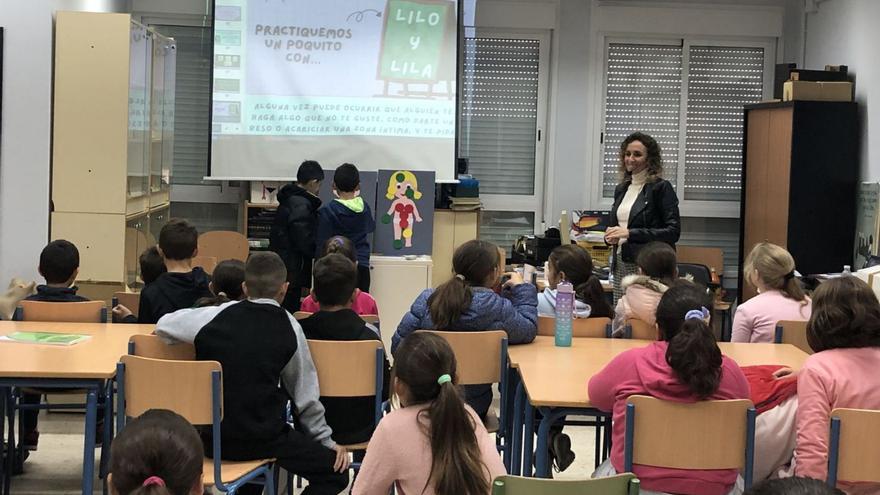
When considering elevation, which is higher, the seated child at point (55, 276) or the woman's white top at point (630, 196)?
the woman's white top at point (630, 196)

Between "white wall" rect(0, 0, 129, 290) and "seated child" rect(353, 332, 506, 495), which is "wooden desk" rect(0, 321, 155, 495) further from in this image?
"white wall" rect(0, 0, 129, 290)

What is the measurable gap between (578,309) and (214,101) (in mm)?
4158

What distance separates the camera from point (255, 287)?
3.50 m

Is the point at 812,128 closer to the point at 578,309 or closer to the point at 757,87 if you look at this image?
the point at 757,87

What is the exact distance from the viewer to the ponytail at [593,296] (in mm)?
4750

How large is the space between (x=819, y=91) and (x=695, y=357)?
4799 mm

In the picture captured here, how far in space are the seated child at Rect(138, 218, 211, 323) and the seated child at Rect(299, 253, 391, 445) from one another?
2.87 ft

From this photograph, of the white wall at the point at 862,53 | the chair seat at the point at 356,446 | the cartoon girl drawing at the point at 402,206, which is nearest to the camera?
the chair seat at the point at 356,446

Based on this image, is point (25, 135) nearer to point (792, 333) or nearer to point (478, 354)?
point (478, 354)

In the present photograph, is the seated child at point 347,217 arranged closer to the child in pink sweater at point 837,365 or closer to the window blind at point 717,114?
the window blind at point 717,114

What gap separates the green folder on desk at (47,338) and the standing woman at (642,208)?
285 cm

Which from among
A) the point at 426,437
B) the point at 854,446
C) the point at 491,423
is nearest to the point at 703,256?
the point at 491,423

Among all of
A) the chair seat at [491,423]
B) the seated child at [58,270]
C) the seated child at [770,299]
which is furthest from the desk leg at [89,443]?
the seated child at [770,299]

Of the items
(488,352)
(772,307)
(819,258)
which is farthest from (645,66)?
(488,352)
